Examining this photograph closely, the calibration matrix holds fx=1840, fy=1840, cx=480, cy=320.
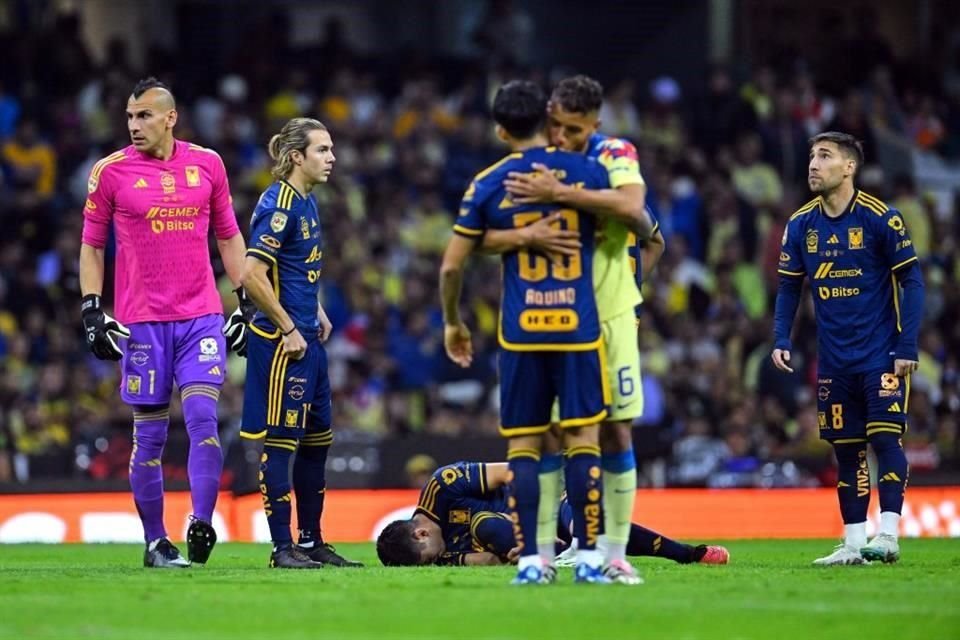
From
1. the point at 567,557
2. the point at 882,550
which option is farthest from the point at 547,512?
the point at 882,550

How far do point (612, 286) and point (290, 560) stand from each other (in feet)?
9.52

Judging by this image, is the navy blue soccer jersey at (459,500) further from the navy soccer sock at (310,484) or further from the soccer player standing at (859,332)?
the soccer player standing at (859,332)

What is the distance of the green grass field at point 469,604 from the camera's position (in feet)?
24.1

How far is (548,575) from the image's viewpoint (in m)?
8.91

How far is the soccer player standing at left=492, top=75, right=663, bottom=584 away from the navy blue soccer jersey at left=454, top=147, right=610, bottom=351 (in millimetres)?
72

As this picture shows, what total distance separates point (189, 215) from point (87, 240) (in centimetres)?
63

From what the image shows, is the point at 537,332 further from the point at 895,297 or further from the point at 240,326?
the point at 895,297

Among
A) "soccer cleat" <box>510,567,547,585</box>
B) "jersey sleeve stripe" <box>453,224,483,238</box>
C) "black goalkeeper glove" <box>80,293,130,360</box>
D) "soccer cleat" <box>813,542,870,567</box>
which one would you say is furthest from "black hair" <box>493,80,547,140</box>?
"soccer cleat" <box>813,542,870,567</box>

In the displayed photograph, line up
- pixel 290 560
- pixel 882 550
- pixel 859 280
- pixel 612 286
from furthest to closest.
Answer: pixel 859 280, pixel 882 550, pixel 290 560, pixel 612 286

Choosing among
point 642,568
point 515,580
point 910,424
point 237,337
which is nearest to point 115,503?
point 237,337

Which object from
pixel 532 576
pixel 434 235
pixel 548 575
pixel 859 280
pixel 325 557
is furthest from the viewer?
pixel 434 235

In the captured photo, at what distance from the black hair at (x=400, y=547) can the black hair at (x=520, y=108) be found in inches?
124

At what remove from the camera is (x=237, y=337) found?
36.8 feet

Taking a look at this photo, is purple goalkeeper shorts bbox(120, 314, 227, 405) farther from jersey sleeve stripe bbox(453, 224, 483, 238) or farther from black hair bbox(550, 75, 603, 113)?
black hair bbox(550, 75, 603, 113)
